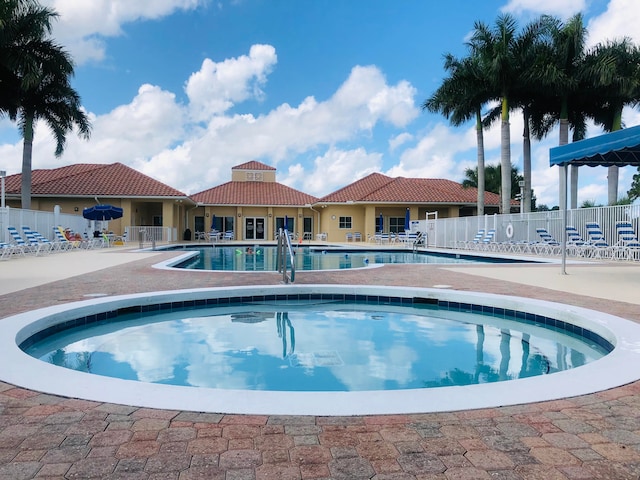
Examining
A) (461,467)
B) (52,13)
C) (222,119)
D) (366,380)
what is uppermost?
(52,13)

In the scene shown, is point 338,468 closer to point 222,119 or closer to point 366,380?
point 366,380

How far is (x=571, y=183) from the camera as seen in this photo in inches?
987

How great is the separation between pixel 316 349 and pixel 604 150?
19.1 ft

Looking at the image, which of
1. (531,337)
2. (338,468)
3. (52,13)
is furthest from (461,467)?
(52,13)

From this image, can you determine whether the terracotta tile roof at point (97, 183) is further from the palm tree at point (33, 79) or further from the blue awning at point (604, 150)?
the blue awning at point (604, 150)

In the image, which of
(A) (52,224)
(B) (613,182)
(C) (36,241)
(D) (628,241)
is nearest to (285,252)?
(D) (628,241)

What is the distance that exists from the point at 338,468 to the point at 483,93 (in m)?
26.0

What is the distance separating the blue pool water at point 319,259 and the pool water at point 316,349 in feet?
22.6

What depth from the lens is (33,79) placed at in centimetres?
2019

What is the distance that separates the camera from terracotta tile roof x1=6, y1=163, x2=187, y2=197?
87.2ft

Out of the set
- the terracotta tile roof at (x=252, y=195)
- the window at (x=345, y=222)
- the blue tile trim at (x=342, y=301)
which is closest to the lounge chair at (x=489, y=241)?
the window at (x=345, y=222)

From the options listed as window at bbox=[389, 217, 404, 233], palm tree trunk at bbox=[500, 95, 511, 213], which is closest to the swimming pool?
palm tree trunk at bbox=[500, 95, 511, 213]

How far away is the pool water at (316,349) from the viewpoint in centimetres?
415

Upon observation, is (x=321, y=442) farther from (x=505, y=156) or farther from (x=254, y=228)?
(x=254, y=228)
